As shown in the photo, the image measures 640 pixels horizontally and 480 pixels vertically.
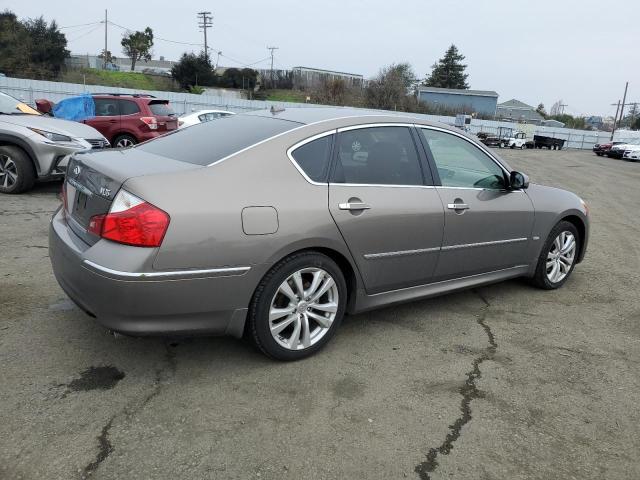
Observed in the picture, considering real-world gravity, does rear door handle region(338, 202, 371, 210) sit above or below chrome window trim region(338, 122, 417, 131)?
below

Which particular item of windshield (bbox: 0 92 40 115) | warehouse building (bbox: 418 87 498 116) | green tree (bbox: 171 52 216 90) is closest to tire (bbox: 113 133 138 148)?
windshield (bbox: 0 92 40 115)

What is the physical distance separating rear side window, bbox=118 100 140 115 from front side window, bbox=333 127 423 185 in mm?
9359

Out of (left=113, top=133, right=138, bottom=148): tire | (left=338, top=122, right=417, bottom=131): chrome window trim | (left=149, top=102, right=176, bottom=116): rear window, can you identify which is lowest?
(left=113, top=133, right=138, bottom=148): tire

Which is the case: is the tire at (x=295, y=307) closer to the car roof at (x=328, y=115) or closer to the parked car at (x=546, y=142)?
the car roof at (x=328, y=115)

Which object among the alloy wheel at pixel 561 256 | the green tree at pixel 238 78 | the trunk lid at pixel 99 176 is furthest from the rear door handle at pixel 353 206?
the green tree at pixel 238 78

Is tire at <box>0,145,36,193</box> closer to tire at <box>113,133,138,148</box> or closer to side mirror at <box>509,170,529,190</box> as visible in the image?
tire at <box>113,133,138,148</box>

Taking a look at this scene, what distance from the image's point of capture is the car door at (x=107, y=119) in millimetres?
11555

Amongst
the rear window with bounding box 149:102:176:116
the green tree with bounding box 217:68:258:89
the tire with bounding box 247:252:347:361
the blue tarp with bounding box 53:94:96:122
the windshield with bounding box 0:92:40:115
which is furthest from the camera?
the green tree with bounding box 217:68:258:89

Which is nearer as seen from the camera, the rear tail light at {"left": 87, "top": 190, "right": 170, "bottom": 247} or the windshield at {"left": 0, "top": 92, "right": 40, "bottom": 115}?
the rear tail light at {"left": 87, "top": 190, "right": 170, "bottom": 247}

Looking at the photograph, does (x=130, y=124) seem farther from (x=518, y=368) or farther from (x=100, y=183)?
(x=518, y=368)

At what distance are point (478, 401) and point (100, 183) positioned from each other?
8.22 ft

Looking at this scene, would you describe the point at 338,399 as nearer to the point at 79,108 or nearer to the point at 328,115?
the point at 328,115

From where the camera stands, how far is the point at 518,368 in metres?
3.51

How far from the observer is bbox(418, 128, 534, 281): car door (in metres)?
4.00
